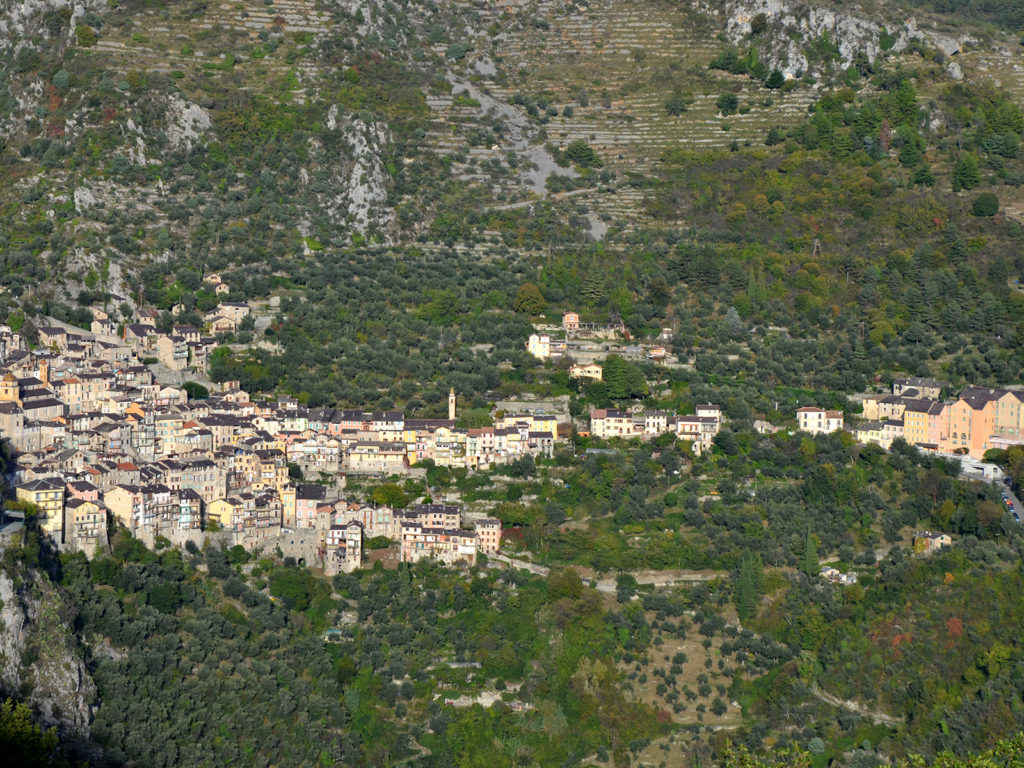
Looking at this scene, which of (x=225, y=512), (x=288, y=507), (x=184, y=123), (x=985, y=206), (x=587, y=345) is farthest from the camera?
(x=184, y=123)

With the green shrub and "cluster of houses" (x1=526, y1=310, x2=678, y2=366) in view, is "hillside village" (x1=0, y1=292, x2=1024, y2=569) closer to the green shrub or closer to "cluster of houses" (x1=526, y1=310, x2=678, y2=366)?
"cluster of houses" (x1=526, y1=310, x2=678, y2=366)

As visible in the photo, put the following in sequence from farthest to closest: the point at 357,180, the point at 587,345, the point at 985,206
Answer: the point at 357,180
the point at 985,206
the point at 587,345

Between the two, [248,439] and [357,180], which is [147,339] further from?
[357,180]

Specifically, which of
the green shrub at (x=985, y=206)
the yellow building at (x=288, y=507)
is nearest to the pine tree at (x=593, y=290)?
the green shrub at (x=985, y=206)

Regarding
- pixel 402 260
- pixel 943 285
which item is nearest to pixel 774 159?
pixel 943 285

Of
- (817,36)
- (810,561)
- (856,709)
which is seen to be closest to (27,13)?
(817,36)

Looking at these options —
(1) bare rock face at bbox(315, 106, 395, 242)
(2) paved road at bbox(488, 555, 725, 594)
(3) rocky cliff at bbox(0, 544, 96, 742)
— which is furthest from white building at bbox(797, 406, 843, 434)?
(3) rocky cliff at bbox(0, 544, 96, 742)

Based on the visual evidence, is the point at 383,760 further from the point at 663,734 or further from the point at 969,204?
the point at 969,204
